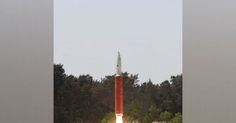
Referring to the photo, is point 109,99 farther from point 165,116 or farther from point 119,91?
point 165,116

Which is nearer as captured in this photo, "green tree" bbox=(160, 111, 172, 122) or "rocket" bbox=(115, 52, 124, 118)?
"rocket" bbox=(115, 52, 124, 118)

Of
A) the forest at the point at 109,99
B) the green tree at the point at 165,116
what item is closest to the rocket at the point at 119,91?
the forest at the point at 109,99

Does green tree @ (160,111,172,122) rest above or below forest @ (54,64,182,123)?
below

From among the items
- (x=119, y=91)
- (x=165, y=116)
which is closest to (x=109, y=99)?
(x=119, y=91)

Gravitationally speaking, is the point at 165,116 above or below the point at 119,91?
below

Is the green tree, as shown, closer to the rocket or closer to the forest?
the forest

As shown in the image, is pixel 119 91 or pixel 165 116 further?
pixel 165 116

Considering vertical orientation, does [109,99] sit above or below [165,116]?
above

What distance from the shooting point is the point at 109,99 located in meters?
3.23

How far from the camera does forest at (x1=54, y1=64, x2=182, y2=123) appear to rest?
318 cm

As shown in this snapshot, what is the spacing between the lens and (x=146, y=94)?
3.25 m

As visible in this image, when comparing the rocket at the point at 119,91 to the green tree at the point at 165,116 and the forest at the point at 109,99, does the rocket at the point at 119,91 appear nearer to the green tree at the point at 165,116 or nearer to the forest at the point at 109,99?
the forest at the point at 109,99

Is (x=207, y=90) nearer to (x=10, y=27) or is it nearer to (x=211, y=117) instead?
(x=211, y=117)

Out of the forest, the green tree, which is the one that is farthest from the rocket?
the green tree
